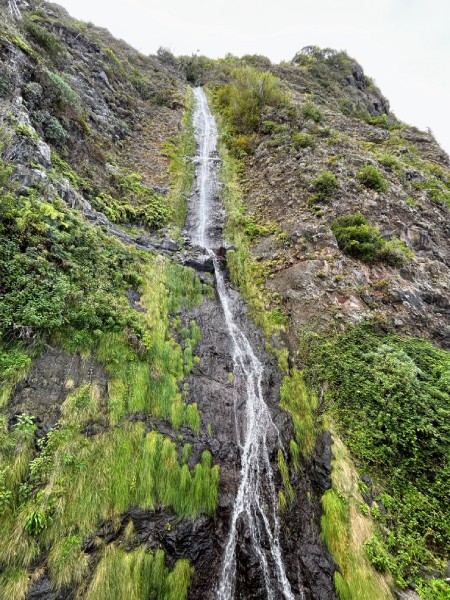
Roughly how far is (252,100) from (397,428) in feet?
81.3

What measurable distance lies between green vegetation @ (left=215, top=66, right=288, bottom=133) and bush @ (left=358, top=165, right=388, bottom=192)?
1089 cm

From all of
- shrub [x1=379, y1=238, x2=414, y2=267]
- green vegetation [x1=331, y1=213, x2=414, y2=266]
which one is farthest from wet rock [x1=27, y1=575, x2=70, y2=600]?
shrub [x1=379, y1=238, x2=414, y2=267]

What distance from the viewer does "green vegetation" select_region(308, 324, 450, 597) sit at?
567 cm

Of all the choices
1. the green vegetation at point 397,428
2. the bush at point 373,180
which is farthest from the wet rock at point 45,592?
the bush at point 373,180

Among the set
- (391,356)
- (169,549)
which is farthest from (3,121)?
(391,356)

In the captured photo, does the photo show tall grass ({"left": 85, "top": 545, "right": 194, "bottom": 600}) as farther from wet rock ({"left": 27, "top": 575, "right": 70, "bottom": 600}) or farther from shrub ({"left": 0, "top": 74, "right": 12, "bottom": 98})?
shrub ({"left": 0, "top": 74, "right": 12, "bottom": 98})

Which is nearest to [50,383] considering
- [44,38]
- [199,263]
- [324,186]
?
[199,263]

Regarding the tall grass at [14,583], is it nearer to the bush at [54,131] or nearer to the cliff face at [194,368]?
the cliff face at [194,368]

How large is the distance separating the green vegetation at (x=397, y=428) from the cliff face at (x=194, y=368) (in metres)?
0.04

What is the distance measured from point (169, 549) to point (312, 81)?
4272 cm

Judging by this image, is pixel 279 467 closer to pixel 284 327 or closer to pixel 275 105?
pixel 284 327

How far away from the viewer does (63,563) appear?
168 inches

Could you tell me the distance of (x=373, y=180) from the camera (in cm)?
1486

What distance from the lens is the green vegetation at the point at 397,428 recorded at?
5.67 meters
